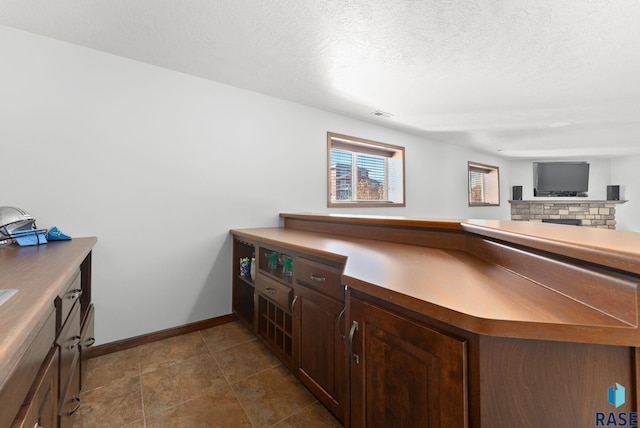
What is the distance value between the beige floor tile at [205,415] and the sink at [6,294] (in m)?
1.05

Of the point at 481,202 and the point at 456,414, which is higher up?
the point at 481,202

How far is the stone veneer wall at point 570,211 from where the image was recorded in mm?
6441

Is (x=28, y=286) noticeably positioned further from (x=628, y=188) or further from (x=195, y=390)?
(x=628, y=188)

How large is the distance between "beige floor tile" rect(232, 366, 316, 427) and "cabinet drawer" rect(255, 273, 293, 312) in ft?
1.46

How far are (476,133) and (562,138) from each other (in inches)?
67.9

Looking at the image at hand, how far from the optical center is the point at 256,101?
2.77m

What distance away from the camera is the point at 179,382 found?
1.68m

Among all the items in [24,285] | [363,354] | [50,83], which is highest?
[50,83]

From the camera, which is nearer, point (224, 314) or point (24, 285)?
point (24, 285)

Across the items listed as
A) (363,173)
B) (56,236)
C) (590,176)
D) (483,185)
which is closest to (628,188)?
(590,176)

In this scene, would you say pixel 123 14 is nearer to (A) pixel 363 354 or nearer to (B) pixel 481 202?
(A) pixel 363 354

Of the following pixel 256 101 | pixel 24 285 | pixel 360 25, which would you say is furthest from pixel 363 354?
pixel 256 101

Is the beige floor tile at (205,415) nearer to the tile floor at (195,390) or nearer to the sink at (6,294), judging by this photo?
the tile floor at (195,390)

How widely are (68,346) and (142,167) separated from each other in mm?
1484
